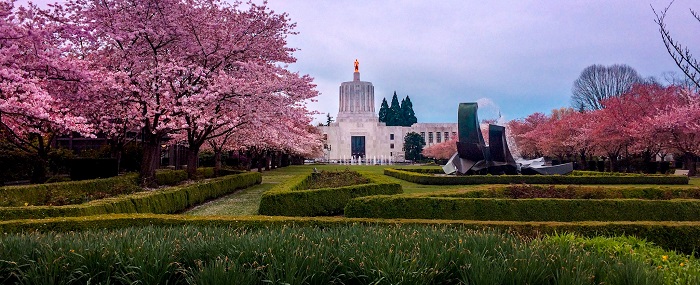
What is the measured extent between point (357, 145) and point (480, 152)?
7722cm

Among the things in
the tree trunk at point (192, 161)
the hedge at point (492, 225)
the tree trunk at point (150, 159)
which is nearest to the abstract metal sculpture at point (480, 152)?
the tree trunk at point (192, 161)

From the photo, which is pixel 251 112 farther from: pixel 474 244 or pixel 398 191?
pixel 474 244

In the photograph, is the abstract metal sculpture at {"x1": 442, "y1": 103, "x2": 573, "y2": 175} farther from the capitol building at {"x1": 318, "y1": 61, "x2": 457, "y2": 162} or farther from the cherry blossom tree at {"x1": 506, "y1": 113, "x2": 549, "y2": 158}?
the capitol building at {"x1": 318, "y1": 61, "x2": 457, "y2": 162}

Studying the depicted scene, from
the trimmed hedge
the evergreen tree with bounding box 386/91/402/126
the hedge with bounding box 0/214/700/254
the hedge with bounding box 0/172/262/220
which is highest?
the evergreen tree with bounding box 386/91/402/126

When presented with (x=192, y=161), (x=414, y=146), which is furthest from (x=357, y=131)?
(x=192, y=161)

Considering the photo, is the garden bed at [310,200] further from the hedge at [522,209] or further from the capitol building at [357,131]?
the capitol building at [357,131]

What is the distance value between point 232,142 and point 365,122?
68.8 meters

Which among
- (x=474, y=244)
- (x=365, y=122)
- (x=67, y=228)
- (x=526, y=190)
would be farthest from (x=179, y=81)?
(x=365, y=122)

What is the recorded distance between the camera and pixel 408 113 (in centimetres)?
11412

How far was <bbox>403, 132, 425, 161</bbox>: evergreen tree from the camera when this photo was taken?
90169 millimetres

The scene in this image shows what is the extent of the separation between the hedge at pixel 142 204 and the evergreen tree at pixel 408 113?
96.6 metres

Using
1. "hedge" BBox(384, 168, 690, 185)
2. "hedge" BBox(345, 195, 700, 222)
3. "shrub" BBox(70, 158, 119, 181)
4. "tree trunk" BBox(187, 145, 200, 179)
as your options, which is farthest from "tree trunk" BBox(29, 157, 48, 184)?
"hedge" BBox(384, 168, 690, 185)

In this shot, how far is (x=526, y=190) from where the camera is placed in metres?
12.4

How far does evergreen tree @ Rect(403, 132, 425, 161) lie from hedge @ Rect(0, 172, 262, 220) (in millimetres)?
73954
